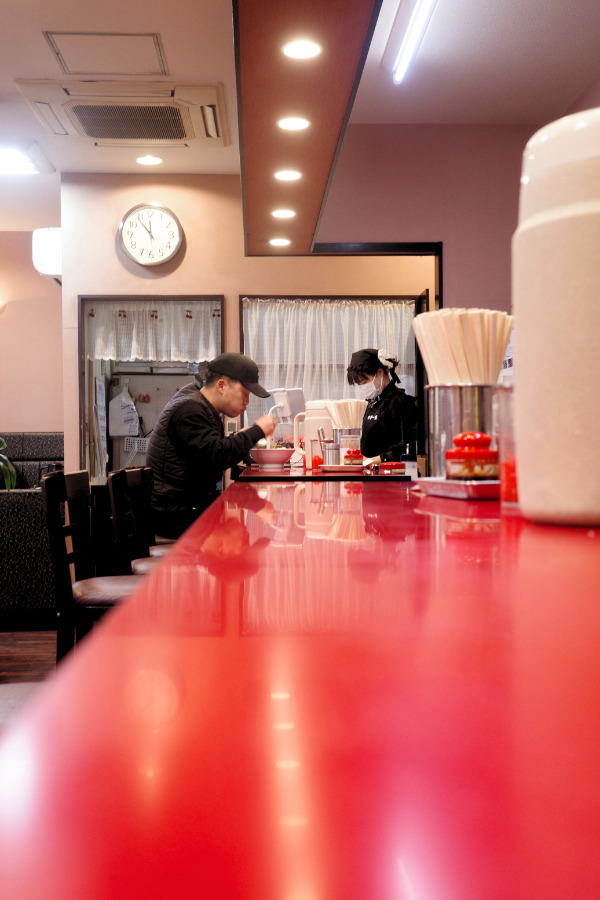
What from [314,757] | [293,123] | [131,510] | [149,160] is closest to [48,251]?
[149,160]

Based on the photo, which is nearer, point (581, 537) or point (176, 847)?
point (176, 847)

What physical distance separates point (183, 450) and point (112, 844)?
351 centimetres

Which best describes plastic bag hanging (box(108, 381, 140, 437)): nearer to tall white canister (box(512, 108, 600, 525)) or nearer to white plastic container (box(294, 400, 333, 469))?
white plastic container (box(294, 400, 333, 469))

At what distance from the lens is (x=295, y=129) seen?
9.47 feet

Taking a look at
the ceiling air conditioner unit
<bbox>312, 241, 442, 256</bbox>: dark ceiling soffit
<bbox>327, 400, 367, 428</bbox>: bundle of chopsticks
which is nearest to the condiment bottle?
<bbox>327, 400, 367, 428</bbox>: bundle of chopsticks

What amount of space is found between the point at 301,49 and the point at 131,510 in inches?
60.1

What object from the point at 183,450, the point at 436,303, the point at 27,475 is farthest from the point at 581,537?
the point at 27,475

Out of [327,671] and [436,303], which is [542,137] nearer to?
[327,671]

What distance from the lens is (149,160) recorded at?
5699 millimetres

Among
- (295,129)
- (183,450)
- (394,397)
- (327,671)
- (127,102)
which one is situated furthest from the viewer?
(394,397)

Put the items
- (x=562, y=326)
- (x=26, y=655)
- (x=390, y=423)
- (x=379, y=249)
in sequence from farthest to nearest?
(x=379, y=249) → (x=390, y=423) → (x=26, y=655) → (x=562, y=326)

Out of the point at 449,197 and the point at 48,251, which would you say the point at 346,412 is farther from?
the point at 48,251

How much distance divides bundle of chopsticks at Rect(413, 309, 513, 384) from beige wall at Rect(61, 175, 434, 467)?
4.92m

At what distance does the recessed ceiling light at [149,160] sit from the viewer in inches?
222
